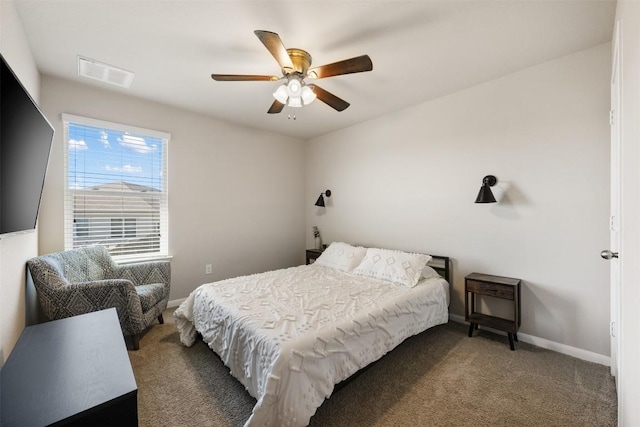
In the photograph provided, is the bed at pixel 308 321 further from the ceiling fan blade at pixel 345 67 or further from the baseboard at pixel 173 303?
the ceiling fan blade at pixel 345 67

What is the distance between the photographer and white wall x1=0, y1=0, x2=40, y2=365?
61.6 inches

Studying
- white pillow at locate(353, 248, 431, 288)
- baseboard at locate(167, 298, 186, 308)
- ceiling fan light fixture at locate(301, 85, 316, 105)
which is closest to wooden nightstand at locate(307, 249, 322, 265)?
white pillow at locate(353, 248, 431, 288)

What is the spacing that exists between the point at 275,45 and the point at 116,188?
2639 mm

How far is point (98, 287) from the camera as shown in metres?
2.28

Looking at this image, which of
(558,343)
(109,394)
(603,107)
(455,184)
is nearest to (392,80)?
(455,184)

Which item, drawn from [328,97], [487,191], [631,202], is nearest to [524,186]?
[487,191]

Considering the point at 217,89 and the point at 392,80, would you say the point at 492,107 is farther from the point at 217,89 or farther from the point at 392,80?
the point at 217,89

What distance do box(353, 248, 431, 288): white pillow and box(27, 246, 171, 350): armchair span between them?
2.20m

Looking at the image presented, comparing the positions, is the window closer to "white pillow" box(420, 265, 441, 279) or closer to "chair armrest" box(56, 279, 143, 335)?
"chair armrest" box(56, 279, 143, 335)

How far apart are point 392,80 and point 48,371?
3245 millimetres

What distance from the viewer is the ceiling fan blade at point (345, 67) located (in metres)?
1.85

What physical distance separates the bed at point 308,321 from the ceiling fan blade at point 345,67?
177 cm

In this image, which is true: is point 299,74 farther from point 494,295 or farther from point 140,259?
point 140,259

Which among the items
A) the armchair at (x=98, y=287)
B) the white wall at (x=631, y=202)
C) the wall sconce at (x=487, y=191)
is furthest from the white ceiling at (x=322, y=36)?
the armchair at (x=98, y=287)
